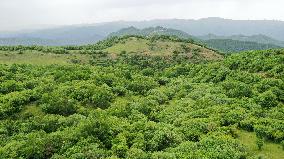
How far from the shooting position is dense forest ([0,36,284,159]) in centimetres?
6019

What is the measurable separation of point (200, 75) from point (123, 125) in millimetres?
58260

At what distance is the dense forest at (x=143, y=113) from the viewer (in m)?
60.2

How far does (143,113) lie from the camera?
84.3 m

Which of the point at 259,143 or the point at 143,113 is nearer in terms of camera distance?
the point at 259,143

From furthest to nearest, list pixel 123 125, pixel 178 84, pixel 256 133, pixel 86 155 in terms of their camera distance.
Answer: pixel 178 84 → pixel 123 125 → pixel 256 133 → pixel 86 155

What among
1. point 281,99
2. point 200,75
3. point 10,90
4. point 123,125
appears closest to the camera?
point 123,125

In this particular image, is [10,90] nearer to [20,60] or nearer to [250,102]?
[250,102]

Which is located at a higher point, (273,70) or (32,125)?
(273,70)

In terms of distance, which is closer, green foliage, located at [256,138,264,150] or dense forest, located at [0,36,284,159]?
green foliage, located at [256,138,264,150]

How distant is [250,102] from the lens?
80.7 metres

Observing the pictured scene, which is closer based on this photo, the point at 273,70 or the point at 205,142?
the point at 205,142

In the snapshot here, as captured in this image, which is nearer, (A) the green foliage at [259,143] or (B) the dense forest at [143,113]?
(A) the green foliage at [259,143]

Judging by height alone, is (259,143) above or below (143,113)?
above

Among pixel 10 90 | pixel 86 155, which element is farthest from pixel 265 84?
pixel 10 90
